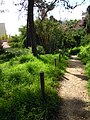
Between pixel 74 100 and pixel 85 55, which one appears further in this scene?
pixel 85 55

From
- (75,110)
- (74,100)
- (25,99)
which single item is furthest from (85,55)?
(25,99)

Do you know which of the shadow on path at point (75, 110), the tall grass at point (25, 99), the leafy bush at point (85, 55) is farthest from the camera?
the leafy bush at point (85, 55)

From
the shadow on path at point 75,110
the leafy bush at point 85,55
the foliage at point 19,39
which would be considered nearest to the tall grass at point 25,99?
the shadow on path at point 75,110

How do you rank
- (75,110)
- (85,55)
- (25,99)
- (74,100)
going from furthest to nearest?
(85,55) < (74,100) < (75,110) < (25,99)

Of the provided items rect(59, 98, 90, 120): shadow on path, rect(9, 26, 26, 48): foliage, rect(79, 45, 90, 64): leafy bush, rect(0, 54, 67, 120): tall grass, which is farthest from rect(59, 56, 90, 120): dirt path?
rect(9, 26, 26, 48): foliage

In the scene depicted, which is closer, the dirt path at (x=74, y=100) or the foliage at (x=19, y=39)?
the dirt path at (x=74, y=100)

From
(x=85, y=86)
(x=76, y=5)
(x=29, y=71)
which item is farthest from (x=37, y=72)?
(x=76, y=5)

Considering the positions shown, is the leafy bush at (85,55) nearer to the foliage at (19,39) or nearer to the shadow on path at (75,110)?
the shadow on path at (75,110)

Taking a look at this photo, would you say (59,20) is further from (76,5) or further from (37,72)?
(37,72)

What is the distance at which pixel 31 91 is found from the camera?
7.54 metres

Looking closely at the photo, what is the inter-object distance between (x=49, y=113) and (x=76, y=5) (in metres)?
14.1

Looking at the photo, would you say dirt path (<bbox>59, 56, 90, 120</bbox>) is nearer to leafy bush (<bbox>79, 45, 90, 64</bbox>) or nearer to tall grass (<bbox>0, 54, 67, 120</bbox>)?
tall grass (<bbox>0, 54, 67, 120</bbox>)

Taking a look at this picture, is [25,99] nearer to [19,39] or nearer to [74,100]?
[74,100]

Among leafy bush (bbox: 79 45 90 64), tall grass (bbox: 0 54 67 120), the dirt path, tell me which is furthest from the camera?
leafy bush (bbox: 79 45 90 64)
